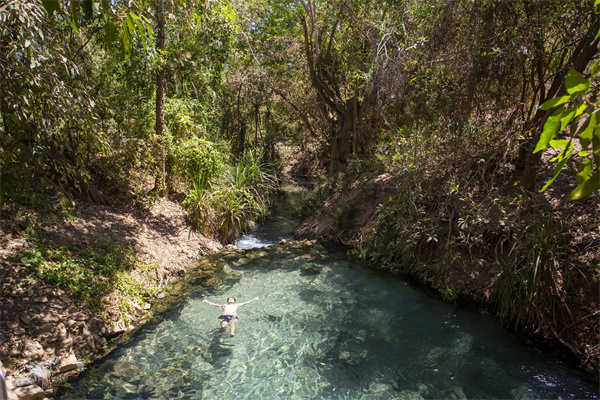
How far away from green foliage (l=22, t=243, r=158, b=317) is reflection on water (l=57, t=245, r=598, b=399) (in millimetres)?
709

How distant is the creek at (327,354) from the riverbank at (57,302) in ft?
1.20

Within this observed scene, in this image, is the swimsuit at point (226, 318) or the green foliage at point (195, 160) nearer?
the swimsuit at point (226, 318)

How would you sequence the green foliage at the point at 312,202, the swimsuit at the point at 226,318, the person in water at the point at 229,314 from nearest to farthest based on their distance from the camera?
the person in water at the point at 229,314, the swimsuit at the point at 226,318, the green foliage at the point at 312,202

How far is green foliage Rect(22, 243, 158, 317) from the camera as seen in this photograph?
5137mm

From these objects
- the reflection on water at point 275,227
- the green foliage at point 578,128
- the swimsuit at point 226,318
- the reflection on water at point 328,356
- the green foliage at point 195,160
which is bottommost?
→ the reflection on water at point 328,356

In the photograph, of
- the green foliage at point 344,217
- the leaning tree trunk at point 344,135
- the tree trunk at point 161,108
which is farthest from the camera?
the leaning tree trunk at point 344,135

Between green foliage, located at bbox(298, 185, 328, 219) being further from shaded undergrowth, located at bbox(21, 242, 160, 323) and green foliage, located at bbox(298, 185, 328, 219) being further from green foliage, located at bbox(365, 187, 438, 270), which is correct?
shaded undergrowth, located at bbox(21, 242, 160, 323)

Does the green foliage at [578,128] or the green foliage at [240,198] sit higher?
the green foliage at [578,128]

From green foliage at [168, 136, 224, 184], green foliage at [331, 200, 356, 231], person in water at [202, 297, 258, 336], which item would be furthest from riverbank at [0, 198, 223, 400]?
green foliage at [331, 200, 356, 231]

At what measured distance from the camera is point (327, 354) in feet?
16.8

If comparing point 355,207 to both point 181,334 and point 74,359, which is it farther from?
point 74,359

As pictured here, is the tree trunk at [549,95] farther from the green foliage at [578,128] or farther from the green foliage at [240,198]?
the green foliage at [240,198]

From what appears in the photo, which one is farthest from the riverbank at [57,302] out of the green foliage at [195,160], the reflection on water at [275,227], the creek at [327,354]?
the reflection on water at [275,227]

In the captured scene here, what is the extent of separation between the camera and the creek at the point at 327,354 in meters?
4.42
